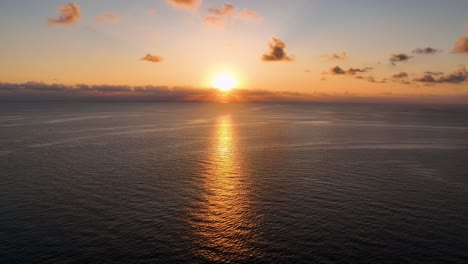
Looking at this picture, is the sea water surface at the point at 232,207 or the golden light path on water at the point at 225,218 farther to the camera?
the golden light path on water at the point at 225,218

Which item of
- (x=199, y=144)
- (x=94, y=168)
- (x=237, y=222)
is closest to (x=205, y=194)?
(x=237, y=222)

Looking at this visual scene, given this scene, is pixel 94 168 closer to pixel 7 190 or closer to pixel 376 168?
pixel 7 190

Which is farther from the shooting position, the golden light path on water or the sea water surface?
the golden light path on water

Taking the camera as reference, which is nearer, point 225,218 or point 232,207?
point 225,218

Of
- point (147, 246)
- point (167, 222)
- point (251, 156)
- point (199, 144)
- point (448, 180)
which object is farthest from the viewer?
point (199, 144)

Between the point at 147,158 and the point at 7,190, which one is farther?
the point at 147,158

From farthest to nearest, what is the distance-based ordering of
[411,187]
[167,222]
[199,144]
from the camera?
[199,144] < [411,187] < [167,222]

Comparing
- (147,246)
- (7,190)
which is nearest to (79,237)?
(147,246)
